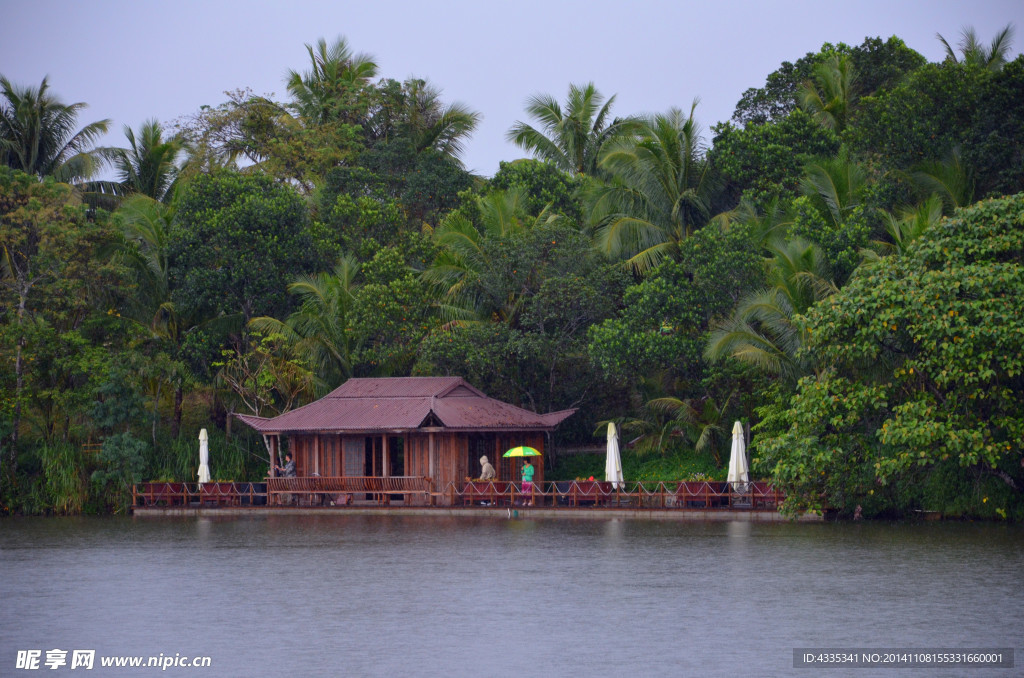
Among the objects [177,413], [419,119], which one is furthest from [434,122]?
[177,413]

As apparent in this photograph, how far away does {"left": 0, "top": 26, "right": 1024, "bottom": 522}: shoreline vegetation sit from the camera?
2733cm

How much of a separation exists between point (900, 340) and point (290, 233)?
19335 mm

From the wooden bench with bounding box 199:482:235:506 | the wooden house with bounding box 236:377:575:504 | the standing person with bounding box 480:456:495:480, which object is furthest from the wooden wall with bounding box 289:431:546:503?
the wooden bench with bounding box 199:482:235:506

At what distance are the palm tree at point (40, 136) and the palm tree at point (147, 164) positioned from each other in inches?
44.8

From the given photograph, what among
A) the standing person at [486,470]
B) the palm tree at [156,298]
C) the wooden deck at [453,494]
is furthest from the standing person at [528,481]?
the palm tree at [156,298]

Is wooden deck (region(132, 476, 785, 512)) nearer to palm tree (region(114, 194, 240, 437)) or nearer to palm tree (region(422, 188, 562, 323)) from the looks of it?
palm tree (region(114, 194, 240, 437))

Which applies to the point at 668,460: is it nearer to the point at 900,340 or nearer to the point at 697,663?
the point at 900,340

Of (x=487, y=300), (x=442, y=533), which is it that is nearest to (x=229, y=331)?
(x=487, y=300)

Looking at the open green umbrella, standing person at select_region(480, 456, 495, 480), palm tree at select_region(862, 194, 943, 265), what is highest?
palm tree at select_region(862, 194, 943, 265)

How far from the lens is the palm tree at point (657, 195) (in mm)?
34531

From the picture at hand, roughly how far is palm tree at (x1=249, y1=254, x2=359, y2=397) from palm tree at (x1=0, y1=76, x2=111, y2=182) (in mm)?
13331

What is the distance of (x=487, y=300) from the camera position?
3550 cm

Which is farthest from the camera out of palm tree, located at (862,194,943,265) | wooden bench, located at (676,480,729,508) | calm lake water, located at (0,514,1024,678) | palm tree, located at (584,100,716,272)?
palm tree, located at (584,100,716,272)

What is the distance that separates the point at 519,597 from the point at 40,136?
34349 millimetres
